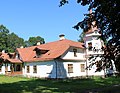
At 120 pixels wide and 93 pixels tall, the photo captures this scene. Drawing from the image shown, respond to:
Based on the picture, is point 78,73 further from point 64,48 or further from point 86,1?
point 86,1

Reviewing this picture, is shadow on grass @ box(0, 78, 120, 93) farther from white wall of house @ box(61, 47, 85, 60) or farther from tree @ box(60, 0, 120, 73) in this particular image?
white wall of house @ box(61, 47, 85, 60)

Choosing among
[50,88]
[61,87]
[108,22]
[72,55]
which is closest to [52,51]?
[72,55]

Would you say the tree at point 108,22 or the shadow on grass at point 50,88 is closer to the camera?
the tree at point 108,22

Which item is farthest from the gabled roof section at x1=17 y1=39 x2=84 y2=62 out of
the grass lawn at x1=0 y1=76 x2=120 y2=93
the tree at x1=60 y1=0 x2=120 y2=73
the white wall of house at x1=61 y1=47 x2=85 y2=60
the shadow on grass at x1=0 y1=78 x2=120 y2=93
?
the tree at x1=60 y1=0 x2=120 y2=73

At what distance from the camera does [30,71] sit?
4588 centimetres

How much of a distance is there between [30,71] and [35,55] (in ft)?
9.63

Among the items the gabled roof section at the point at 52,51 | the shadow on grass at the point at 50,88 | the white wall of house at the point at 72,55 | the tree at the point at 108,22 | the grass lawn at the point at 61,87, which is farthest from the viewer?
the white wall of house at the point at 72,55

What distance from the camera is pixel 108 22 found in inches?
547

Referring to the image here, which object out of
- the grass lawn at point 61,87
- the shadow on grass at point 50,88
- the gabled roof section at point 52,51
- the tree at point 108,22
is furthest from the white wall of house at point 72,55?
the tree at point 108,22

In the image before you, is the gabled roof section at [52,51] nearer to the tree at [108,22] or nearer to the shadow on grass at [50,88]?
the shadow on grass at [50,88]

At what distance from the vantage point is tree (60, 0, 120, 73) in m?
13.2

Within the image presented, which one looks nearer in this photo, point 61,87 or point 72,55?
point 61,87

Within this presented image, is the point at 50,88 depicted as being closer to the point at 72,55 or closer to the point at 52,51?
the point at 72,55

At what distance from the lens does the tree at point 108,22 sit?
1321cm
